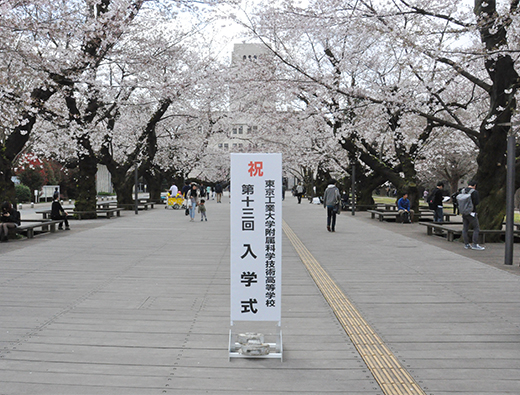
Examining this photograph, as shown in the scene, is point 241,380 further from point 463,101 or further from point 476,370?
point 463,101

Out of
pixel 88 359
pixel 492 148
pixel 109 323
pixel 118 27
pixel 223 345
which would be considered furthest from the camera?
pixel 118 27

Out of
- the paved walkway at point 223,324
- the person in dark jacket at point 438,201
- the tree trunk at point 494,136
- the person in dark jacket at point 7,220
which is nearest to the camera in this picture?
the paved walkway at point 223,324

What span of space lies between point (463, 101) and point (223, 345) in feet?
75.9

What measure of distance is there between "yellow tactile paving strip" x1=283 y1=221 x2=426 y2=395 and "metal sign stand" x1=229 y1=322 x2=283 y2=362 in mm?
807

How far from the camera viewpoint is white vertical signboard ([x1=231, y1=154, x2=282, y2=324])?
4949 mm

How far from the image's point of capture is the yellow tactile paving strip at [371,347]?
4359mm

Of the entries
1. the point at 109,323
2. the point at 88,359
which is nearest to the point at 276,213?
the point at 88,359

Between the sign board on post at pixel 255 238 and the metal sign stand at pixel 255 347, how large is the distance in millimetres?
13

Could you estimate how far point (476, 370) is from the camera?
15.4 ft

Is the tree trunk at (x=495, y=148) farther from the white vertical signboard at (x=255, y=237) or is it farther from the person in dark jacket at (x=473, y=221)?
the white vertical signboard at (x=255, y=237)

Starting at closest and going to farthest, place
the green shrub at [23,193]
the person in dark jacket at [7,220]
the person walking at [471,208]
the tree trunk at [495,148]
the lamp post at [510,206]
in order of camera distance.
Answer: the lamp post at [510,206]
the person walking at [471,208]
the tree trunk at [495,148]
the person in dark jacket at [7,220]
the green shrub at [23,193]

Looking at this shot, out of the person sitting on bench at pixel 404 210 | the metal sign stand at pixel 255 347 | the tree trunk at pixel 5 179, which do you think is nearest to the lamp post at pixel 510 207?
the metal sign stand at pixel 255 347

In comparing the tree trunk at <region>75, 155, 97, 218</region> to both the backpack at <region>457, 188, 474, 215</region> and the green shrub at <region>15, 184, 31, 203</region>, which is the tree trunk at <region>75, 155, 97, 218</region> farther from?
the green shrub at <region>15, 184, 31, 203</region>

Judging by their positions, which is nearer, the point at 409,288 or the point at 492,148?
the point at 409,288
